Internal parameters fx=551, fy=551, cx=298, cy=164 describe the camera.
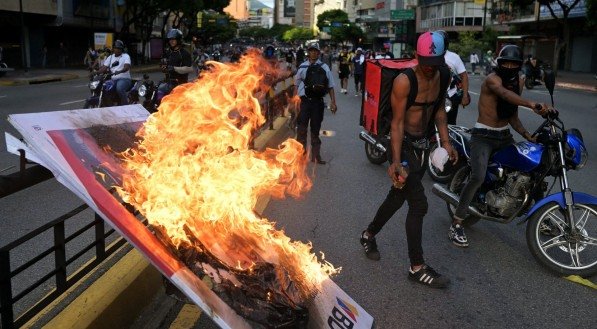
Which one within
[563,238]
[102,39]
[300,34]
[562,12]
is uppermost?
[300,34]

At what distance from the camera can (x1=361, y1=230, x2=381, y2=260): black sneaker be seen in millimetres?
4726

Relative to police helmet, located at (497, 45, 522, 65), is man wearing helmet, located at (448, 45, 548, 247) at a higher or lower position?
lower

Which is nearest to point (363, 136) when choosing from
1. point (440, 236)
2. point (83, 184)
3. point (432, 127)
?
point (440, 236)

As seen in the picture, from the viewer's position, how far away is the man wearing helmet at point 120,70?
11305 mm

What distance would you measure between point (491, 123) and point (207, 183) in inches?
117

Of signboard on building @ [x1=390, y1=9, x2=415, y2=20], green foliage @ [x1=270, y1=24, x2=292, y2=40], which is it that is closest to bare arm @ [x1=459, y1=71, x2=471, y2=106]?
signboard on building @ [x1=390, y1=9, x2=415, y2=20]

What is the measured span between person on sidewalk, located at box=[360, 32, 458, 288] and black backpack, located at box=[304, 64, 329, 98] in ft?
12.8

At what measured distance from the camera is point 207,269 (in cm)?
287

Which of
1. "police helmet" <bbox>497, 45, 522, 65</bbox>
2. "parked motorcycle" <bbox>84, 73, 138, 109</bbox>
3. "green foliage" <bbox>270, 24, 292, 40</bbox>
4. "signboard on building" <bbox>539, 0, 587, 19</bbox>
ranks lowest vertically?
"parked motorcycle" <bbox>84, 73, 138, 109</bbox>

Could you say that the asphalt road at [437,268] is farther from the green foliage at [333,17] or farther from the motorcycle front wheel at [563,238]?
the green foliage at [333,17]

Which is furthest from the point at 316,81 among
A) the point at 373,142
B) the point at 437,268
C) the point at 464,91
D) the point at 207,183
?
the point at 207,183

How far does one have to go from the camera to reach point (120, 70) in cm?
1137

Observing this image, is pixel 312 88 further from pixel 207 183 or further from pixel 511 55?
pixel 207 183

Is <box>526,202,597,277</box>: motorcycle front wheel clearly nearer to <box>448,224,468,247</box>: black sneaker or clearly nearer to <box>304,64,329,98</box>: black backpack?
<box>448,224,468,247</box>: black sneaker
